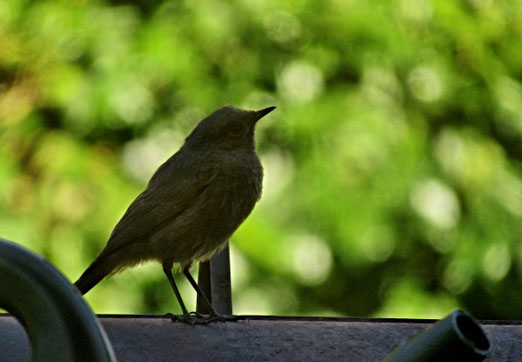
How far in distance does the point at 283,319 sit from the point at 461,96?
5.14ft

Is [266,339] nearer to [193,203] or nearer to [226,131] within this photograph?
[193,203]

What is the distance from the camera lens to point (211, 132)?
216 cm

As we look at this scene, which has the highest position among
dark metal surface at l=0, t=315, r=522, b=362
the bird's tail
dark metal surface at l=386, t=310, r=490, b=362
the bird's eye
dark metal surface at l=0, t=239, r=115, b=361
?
dark metal surface at l=0, t=239, r=115, b=361

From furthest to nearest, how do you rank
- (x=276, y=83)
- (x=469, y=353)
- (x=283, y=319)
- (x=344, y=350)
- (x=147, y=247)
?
(x=276, y=83) < (x=147, y=247) < (x=283, y=319) < (x=344, y=350) < (x=469, y=353)

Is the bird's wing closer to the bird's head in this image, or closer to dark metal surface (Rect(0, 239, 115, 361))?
the bird's head

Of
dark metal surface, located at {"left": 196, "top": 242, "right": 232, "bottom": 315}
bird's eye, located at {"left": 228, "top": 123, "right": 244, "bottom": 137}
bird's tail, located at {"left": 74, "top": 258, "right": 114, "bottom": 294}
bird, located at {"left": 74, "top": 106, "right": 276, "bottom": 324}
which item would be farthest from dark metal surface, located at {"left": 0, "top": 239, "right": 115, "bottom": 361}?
bird's eye, located at {"left": 228, "top": 123, "right": 244, "bottom": 137}

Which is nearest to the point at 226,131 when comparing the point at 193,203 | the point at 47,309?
the point at 193,203

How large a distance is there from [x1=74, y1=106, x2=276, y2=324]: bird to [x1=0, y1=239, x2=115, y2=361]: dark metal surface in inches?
51.1

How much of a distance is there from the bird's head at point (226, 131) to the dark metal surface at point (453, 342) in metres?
1.55

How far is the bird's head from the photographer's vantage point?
214 cm

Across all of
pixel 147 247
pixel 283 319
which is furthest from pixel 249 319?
pixel 147 247

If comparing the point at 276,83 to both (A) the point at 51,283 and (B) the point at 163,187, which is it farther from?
(A) the point at 51,283

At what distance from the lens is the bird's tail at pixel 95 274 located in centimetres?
206

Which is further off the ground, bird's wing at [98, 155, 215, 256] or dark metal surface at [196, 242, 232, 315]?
bird's wing at [98, 155, 215, 256]
